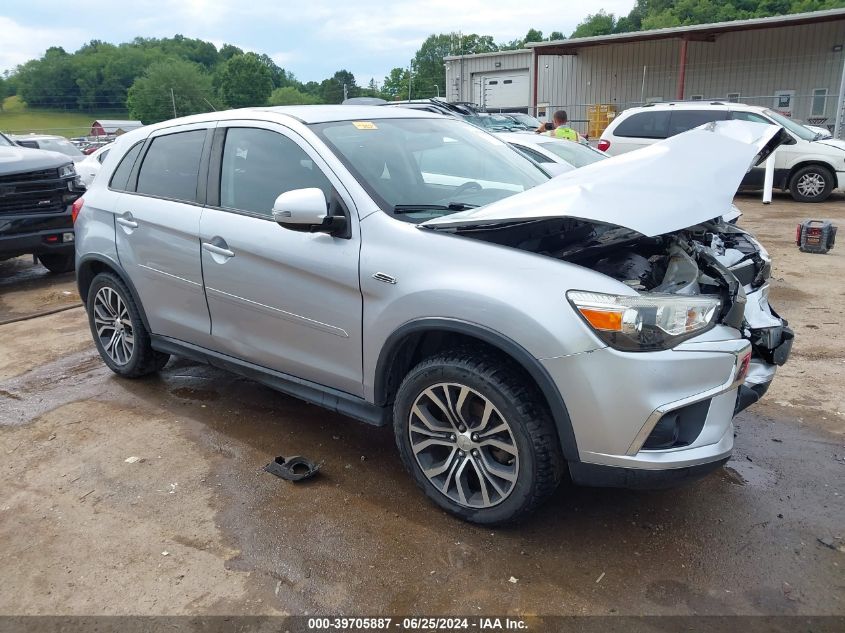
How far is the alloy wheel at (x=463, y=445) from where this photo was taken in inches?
116

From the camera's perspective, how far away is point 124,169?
15.5 ft

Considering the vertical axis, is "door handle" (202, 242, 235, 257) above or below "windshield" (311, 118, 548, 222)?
below

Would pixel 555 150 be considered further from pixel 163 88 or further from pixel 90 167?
pixel 163 88

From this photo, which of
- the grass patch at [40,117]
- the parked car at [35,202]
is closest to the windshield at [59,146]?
the parked car at [35,202]

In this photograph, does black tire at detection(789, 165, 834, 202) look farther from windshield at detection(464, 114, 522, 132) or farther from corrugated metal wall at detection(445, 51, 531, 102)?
corrugated metal wall at detection(445, 51, 531, 102)

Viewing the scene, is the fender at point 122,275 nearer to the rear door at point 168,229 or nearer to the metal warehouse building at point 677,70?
the rear door at point 168,229

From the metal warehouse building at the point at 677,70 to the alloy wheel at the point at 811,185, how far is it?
297 inches

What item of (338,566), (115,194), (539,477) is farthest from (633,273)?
(115,194)

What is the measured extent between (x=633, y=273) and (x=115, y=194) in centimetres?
349

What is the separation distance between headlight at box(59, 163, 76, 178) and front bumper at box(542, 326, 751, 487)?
7857mm

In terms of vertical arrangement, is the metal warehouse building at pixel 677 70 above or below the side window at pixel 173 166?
above

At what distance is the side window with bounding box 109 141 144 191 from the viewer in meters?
4.68

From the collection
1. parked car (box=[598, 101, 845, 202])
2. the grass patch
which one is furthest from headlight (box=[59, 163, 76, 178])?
the grass patch

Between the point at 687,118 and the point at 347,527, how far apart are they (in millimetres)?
12701
